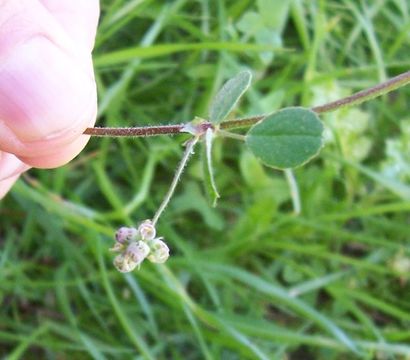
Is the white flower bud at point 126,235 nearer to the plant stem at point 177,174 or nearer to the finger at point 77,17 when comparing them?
the plant stem at point 177,174

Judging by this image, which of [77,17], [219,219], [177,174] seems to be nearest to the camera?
[177,174]

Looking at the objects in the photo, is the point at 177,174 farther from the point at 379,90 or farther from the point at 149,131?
the point at 379,90

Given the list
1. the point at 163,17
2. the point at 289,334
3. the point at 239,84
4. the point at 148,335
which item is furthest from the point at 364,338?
the point at 239,84

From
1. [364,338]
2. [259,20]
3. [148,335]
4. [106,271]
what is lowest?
[364,338]

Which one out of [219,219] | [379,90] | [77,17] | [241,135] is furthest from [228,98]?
[219,219]

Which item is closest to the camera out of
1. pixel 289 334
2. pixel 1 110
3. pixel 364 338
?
pixel 1 110

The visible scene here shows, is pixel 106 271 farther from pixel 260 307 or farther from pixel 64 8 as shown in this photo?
pixel 64 8

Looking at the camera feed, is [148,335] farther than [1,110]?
Yes
